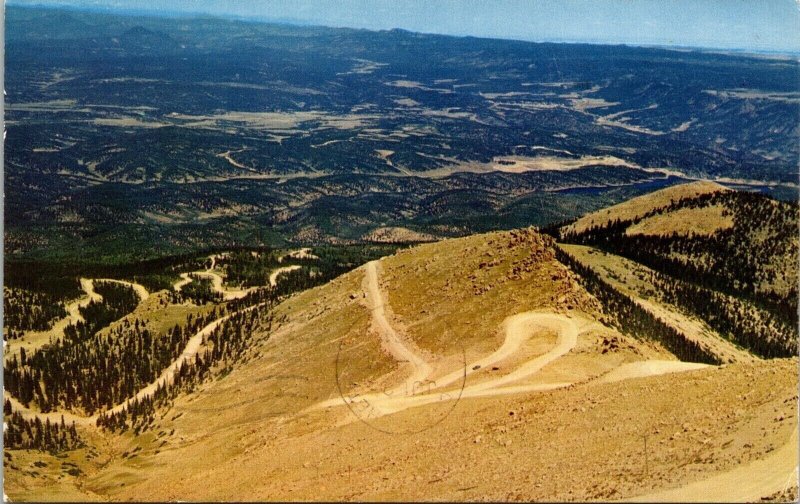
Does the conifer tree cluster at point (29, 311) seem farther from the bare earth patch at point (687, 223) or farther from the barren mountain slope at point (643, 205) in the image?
the bare earth patch at point (687, 223)

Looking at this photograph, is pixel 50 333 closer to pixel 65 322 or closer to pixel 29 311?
pixel 65 322

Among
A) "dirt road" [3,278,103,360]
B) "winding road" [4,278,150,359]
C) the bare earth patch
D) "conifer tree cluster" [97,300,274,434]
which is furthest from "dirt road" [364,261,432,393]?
the bare earth patch

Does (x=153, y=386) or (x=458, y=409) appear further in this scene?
(x=153, y=386)

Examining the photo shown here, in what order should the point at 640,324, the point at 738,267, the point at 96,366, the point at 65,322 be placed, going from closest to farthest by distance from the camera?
1. the point at 640,324
2. the point at 96,366
3. the point at 738,267
4. the point at 65,322

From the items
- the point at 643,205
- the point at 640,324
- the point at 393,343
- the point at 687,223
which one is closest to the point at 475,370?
the point at 393,343

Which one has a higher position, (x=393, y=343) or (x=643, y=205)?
(x=643, y=205)

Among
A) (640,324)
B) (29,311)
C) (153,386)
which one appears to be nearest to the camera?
(640,324)

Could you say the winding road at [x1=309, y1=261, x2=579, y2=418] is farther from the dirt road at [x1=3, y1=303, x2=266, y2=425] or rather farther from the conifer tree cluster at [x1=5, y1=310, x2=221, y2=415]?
the conifer tree cluster at [x1=5, y1=310, x2=221, y2=415]

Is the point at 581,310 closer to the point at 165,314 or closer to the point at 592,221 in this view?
the point at 165,314

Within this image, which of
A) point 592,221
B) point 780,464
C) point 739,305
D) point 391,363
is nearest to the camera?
point 780,464

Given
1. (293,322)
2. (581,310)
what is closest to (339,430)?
(581,310)

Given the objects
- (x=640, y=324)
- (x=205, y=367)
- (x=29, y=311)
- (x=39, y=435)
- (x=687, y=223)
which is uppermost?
(x=640, y=324)
